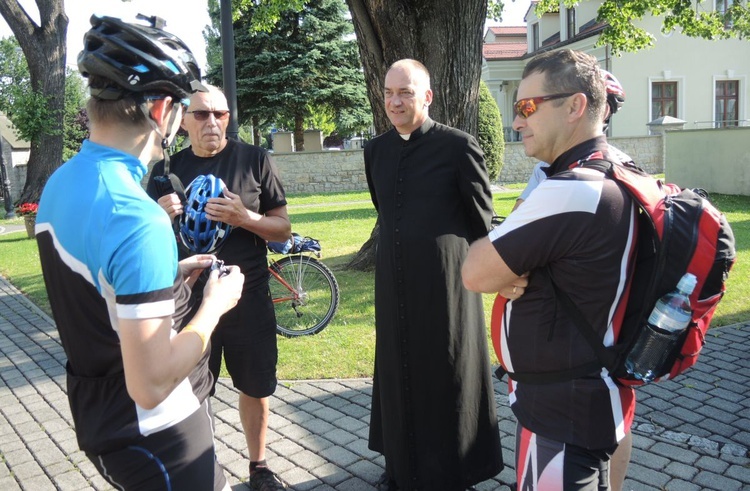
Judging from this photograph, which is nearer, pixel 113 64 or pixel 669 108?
pixel 113 64

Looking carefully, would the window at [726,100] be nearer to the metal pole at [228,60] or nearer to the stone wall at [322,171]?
the stone wall at [322,171]

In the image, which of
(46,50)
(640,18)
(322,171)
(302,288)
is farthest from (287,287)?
(322,171)

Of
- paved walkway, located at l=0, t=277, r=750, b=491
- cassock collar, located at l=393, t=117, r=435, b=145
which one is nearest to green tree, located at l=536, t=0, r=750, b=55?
paved walkway, located at l=0, t=277, r=750, b=491

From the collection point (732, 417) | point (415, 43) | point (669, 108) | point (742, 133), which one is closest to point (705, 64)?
point (669, 108)

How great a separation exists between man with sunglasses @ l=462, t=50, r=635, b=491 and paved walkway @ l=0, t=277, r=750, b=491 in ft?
5.47

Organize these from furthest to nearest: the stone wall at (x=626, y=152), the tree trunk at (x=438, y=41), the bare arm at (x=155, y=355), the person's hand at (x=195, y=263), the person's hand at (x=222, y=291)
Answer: the stone wall at (x=626, y=152) < the tree trunk at (x=438, y=41) < the person's hand at (x=195, y=263) < the person's hand at (x=222, y=291) < the bare arm at (x=155, y=355)

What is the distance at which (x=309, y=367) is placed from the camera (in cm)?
595

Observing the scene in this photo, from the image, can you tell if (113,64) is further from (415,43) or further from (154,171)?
(415,43)

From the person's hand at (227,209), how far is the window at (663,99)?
36.3 m

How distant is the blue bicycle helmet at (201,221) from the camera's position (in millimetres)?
3486

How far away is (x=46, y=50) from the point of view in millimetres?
20688

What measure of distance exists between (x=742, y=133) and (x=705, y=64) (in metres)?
20.6

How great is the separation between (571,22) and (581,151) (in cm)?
3914

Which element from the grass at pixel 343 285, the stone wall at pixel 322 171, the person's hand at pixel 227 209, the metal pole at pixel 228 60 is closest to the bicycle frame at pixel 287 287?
the grass at pixel 343 285
